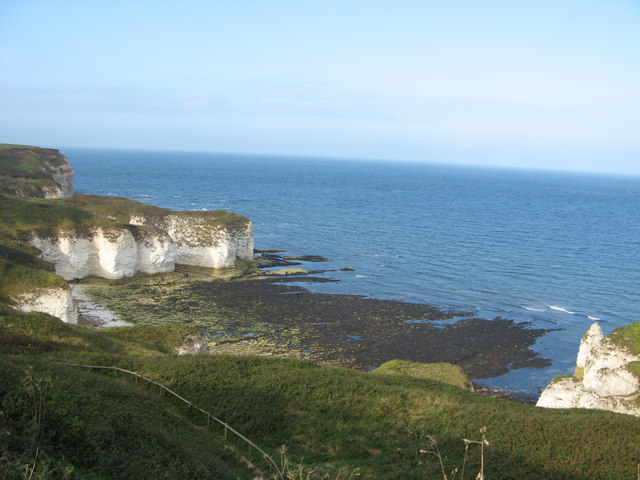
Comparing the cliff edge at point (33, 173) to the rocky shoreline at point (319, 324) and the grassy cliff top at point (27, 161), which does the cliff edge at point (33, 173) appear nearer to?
the grassy cliff top at point (27, 161)

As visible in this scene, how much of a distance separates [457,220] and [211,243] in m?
63.1

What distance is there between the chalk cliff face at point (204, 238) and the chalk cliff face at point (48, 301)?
77.9ft

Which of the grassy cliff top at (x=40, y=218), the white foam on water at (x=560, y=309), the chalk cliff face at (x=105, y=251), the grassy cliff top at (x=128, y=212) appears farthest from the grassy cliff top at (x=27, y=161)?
the white foam on water at (x=560, y=309)

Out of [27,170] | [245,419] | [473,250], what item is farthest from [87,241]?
[473,250]

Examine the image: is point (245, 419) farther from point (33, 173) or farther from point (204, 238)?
point (33, 173)

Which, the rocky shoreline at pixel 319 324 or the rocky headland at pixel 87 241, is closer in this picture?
the rocky headland at pixel 87 241

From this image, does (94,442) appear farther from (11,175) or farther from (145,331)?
(11,175)

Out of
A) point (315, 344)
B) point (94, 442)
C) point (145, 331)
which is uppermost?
point (94, 442)

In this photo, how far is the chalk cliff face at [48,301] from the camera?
35.0m

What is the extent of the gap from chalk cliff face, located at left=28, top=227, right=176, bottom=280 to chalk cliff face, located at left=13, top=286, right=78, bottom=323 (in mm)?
15165

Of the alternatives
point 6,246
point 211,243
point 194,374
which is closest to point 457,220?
point 211,243

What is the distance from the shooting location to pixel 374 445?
57.6ft

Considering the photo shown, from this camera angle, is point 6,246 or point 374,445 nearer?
point 374,445

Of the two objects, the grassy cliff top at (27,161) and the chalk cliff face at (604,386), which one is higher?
the grassy cliff top at (27,161)
